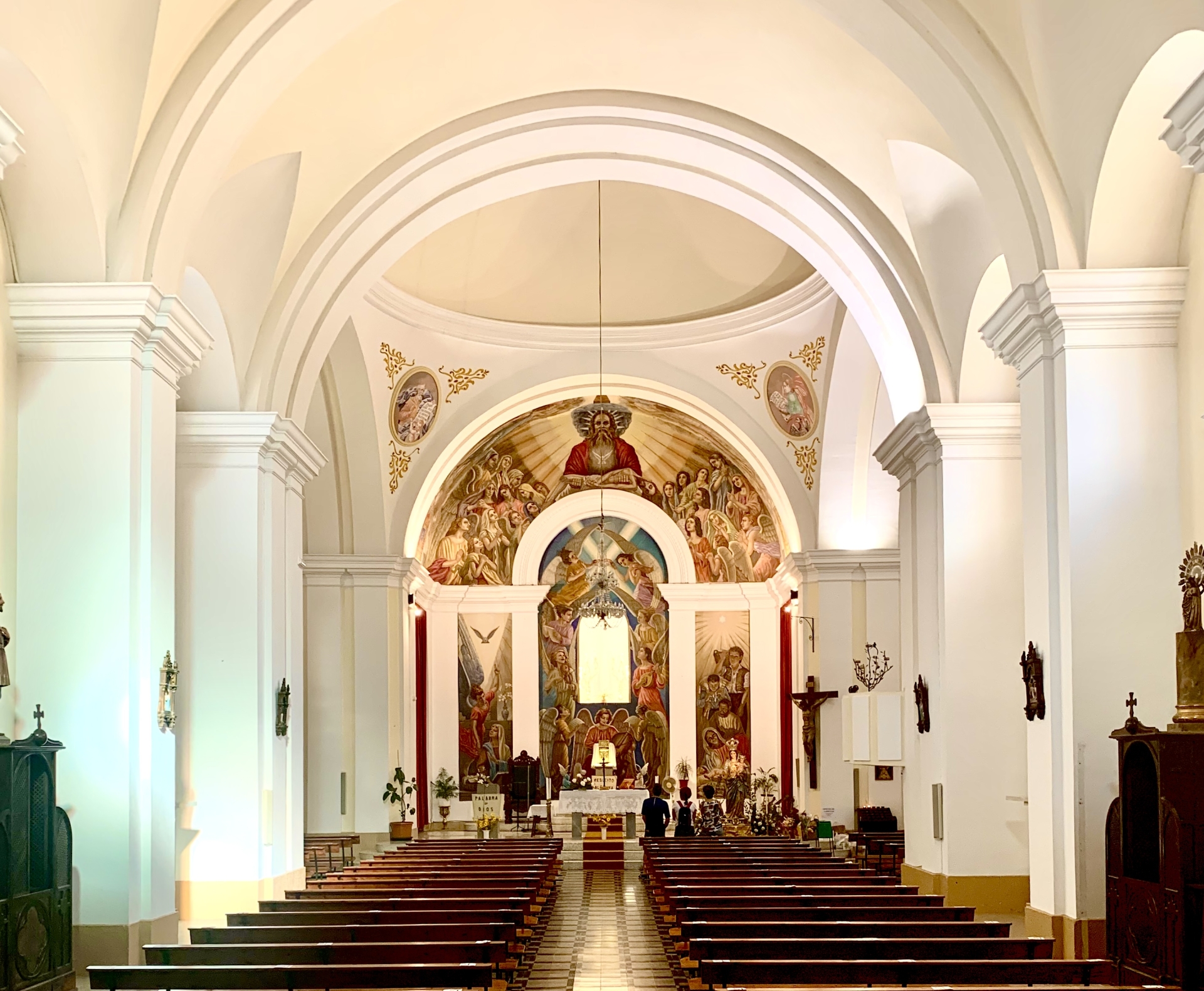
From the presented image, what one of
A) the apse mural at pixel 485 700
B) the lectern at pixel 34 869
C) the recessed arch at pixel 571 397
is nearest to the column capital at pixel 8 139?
the lectern at pixel 34 869

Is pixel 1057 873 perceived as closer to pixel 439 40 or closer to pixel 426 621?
pixel 439 40

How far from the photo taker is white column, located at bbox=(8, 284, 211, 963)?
8.23m

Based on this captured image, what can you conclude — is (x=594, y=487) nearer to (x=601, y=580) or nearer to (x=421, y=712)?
(x=601, y=580)

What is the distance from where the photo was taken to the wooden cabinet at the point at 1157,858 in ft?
Result: 22.0

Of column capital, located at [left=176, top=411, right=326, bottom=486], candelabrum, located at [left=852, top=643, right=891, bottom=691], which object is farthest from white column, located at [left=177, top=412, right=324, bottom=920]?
candelabrum, located at [left=852, top=643, right=891, bottom=691]

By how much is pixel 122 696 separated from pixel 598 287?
12396 mm

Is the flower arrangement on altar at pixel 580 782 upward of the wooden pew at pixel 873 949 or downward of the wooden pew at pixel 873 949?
downward

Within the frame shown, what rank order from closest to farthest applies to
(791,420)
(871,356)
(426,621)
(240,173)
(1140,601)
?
(1140,601) → (240,173) → (871,356) → (791,420) → (426,621)

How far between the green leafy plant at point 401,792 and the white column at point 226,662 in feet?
22.5

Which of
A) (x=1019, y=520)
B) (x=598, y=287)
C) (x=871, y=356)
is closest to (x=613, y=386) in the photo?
(x=598, y=287)

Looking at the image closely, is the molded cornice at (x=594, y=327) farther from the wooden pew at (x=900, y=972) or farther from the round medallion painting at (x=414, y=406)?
the wooden pew at (x=900, y=972)

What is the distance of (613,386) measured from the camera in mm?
21531

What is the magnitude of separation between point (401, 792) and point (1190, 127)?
16128 millimetres

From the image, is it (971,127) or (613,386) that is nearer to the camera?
(971,127)
